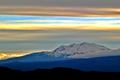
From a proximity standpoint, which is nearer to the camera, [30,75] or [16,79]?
[16,79]

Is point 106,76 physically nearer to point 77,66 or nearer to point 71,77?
point 71,77

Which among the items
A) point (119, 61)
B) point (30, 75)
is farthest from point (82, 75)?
point (119, 61)

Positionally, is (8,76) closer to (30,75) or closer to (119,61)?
(30,75)

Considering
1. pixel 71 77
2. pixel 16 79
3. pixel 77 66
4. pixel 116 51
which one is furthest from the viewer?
pixel 116 51

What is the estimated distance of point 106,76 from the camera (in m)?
120

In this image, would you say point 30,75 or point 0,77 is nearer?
point 0,77

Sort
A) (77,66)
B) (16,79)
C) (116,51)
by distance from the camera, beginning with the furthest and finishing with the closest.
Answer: (116,51), (77,66), (16,79)

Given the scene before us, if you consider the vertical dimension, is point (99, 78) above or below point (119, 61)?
below

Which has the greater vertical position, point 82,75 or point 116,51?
point 116,51

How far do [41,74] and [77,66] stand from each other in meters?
21.5

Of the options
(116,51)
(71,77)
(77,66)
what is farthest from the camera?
(116,51)

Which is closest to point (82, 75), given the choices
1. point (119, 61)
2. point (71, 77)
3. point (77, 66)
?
point (71, 77)

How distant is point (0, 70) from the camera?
124 metres

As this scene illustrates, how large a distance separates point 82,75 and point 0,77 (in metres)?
18.5
